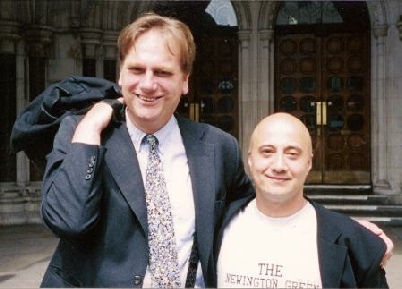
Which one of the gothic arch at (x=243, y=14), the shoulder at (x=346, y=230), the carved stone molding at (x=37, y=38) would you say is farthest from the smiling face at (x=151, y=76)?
the gothic arch at (x=243, y=14)

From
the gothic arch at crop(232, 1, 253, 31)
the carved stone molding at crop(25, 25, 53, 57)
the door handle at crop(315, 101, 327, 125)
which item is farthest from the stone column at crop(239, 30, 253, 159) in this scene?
the carved stone molding at crop(25, 25, 53, 57)

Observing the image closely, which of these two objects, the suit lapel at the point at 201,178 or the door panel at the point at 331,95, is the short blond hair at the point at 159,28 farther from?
the door panel at the point at 331,95

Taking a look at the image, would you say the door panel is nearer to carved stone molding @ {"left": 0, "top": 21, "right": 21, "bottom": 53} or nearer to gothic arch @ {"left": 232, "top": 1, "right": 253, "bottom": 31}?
gothic arch @ {"left": 232, "top": 1, "right": 253, "bottom": 31}

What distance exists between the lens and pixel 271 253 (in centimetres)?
167

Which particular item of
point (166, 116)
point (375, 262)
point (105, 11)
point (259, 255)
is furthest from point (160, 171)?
point (105, 11)

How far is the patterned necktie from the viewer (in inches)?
65.9

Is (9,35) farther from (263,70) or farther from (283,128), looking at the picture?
(283,128)

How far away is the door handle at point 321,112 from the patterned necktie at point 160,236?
791 cm

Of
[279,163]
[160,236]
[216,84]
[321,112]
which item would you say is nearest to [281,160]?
[279,163]

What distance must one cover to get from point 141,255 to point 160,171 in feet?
0.76

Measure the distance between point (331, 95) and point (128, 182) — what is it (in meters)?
8.05

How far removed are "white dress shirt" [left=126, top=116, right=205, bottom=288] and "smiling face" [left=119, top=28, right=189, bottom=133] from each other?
87mm

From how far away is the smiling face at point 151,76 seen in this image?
1.63 meters

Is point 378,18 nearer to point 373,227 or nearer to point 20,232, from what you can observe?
point 20,232
